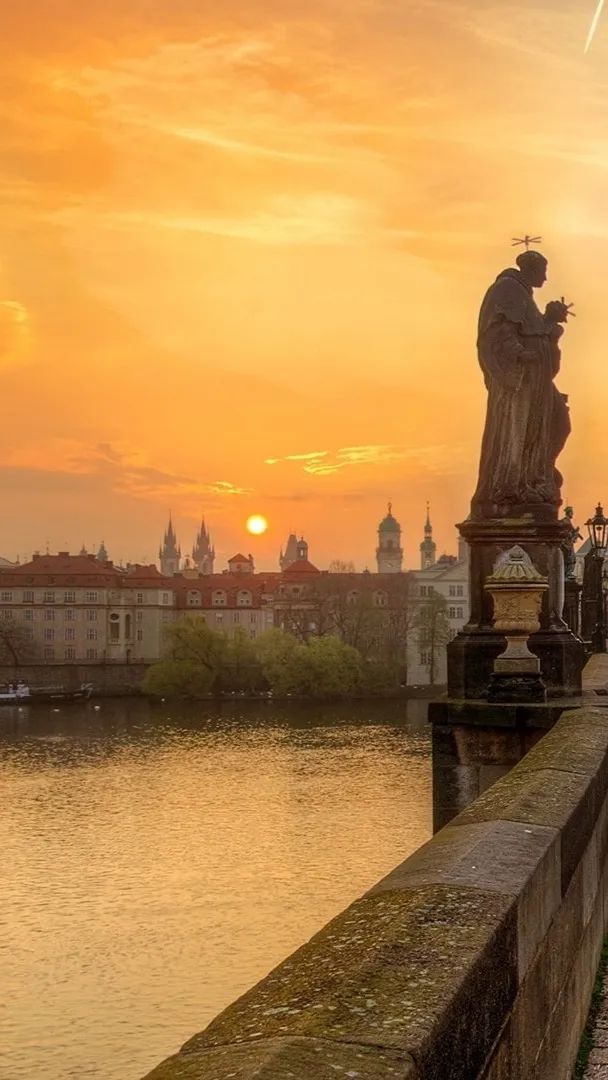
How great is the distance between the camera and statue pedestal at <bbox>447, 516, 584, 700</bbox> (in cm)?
1005

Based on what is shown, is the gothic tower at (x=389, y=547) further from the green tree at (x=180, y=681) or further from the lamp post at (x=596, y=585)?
the lamp post at (x=596, y=585)

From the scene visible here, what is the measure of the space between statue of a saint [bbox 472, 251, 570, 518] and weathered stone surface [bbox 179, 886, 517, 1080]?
7452 millimetres

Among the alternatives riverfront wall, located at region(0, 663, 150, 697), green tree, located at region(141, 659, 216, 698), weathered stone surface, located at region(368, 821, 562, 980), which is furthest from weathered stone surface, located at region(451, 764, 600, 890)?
riverfront wall, located at region(0, 663, 150, 697)

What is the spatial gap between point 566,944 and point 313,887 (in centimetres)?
1884

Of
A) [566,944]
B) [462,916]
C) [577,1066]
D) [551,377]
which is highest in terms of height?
[551,377]

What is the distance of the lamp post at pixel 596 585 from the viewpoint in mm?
22062

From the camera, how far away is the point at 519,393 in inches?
407

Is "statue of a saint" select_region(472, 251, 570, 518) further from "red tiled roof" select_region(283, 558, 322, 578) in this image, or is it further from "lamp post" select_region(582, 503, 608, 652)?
"red tiled roof" select_region(283, 558, 322, 578)

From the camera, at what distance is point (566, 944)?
172 inches

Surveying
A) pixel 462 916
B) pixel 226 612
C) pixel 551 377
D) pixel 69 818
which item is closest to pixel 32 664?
pixel 226 612

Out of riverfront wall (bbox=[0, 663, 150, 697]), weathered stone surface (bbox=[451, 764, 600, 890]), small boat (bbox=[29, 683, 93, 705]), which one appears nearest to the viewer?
weathered stone surface (bbox=[451, 764, 600, 890])

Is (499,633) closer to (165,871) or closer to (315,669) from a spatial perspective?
(165,871)

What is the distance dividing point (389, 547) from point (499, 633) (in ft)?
516

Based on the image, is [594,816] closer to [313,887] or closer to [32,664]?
[313,887]
